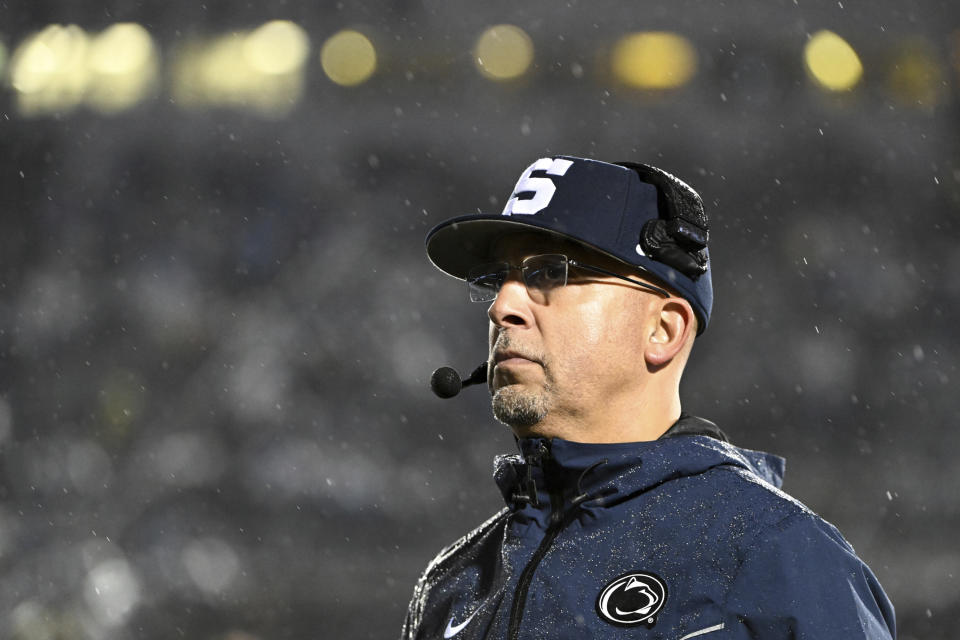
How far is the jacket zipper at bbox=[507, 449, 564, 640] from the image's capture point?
5.21 ft

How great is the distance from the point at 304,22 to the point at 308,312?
1890 millimetres

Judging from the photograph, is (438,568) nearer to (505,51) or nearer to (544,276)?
(544,276)

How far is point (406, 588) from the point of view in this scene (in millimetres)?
6766

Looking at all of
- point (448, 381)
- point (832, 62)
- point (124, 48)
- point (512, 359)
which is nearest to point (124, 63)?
point (124, 48)

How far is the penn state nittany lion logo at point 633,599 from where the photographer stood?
1.49m

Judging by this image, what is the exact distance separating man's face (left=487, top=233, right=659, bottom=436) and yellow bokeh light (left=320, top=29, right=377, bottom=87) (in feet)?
18.8

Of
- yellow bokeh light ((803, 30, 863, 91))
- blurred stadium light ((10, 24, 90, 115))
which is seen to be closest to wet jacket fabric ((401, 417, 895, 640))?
yellow bokeh light ((803, 30, 863, 91))

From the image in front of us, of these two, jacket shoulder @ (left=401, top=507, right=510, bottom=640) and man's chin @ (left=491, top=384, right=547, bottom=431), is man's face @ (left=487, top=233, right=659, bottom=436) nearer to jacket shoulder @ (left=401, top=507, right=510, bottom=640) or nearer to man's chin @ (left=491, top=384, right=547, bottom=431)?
man's chin @ (left=491, top=384, right=547, bottom=431)

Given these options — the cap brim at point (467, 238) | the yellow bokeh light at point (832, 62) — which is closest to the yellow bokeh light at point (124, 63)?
the yellow bokeh light at point (832, 62)

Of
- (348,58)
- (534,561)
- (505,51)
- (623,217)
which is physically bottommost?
(534,561)

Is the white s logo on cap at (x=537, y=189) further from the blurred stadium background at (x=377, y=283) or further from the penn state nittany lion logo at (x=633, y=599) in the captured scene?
the blurred stadium background at (x=377, y=283)

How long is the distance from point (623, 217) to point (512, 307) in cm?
22

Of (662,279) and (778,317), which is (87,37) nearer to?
(778,317)

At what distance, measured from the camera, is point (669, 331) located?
1.82 meters
